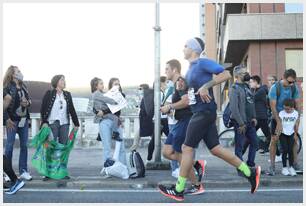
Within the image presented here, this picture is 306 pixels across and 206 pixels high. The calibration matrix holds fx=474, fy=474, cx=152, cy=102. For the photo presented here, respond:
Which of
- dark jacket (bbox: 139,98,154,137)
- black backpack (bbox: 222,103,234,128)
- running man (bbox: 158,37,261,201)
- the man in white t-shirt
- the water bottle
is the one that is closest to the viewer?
running man (bbox: 158,37,261,201)

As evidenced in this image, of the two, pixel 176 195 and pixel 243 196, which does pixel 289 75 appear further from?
pixel 176 195

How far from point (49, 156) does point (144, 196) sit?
2.01 m

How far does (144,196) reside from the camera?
248 inches

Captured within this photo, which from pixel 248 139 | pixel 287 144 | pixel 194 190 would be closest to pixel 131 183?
pixel 194 190

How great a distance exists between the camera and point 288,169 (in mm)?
7688

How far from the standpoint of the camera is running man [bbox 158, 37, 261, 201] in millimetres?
5469

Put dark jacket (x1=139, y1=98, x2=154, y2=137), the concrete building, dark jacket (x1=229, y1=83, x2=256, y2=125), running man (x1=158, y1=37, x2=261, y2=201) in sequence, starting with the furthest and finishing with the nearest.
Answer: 1. the concrete building
2. dark jacket (x1=139, y1=98, x2=154, y2=137)
3. dark jacket (x1=229, y1=83, x2=256, y2=125)
4. running man (x1=158, y1=37, x2=261, y2=201)

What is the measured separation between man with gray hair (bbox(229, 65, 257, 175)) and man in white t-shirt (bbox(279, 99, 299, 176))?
47cm

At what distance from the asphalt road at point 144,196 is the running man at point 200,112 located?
34 cm

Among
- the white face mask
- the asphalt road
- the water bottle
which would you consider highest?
the white face mask

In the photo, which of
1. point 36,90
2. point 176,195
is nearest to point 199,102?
point 176,195

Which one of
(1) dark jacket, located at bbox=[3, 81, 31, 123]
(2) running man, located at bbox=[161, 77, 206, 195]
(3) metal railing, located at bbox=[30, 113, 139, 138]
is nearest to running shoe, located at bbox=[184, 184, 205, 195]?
(2) running man, located at bbox=[161, 77, 206, 195]

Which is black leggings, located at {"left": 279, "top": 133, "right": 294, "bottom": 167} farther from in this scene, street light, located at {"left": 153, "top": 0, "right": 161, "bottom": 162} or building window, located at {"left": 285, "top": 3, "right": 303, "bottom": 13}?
building window, located at {"left": 285, "top": 3, "right": 303, "bottom": 13}

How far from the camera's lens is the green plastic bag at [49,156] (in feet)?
24.3
